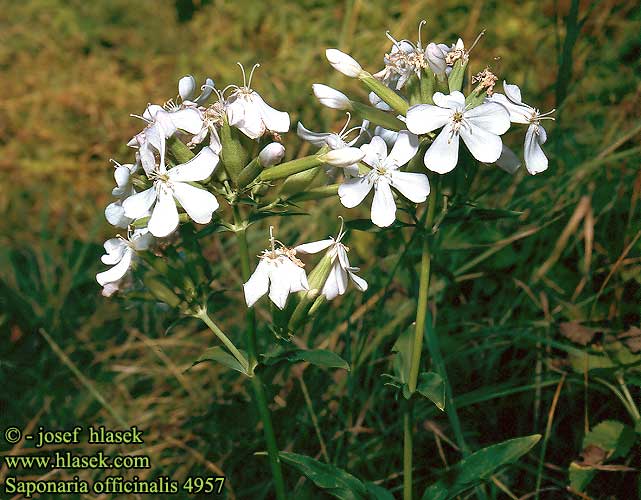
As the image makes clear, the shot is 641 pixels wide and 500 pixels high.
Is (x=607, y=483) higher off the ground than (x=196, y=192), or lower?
lower

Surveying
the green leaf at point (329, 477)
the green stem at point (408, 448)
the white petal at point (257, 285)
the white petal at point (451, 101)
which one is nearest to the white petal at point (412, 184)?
the white petal at point (451, 101)

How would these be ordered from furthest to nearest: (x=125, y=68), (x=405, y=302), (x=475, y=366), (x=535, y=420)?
(x=125, y=68), (x=405, y=302), (x=475, y=366), (x=535, y=420)

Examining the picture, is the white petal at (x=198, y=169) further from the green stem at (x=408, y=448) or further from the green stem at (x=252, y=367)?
the green stem at (x=408, y=448)

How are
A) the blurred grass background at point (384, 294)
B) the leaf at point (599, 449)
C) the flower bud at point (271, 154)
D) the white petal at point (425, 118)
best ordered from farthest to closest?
the blurred grass background at point (384, 294)
the leaf at point (599, 449)
the flower bud at point (271, 154)
the white petal at point (425, 118)

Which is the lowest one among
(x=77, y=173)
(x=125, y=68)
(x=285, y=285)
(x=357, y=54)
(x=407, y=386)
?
(x=407, y=386)

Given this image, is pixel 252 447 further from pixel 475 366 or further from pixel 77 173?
pixel 77 173

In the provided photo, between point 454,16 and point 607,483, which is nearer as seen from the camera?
point 607,483

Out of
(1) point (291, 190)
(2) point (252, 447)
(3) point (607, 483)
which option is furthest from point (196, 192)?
(3) point (607, 483)

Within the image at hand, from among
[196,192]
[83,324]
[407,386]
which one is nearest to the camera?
[196,192]
